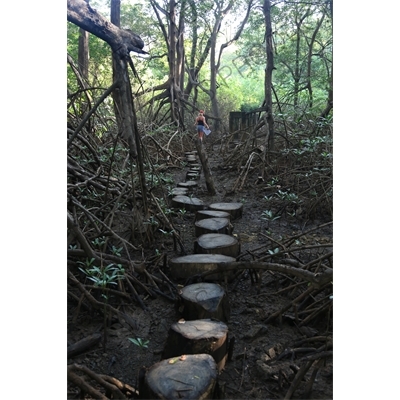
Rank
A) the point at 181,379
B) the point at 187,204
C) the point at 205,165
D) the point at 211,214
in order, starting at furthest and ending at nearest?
1. the point at 205,165
2. the point at 187,204
3. the point at 211,214
4. the point at 181,379

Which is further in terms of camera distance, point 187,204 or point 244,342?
point 187,204

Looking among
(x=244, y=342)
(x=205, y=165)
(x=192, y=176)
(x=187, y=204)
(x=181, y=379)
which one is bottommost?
(x=244, y=342)

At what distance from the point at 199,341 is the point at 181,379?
0.30 meters

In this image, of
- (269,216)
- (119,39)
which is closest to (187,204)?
(269,216)

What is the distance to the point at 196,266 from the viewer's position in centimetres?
256

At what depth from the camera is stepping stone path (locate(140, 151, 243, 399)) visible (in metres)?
1.40

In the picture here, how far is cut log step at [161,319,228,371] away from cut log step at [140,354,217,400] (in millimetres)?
162

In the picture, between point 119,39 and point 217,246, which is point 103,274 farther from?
point 119,39

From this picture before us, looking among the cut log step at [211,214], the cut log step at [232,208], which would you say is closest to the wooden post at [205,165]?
the cut log step at [232,208]

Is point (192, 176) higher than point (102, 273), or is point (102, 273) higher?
point (192, 176)
